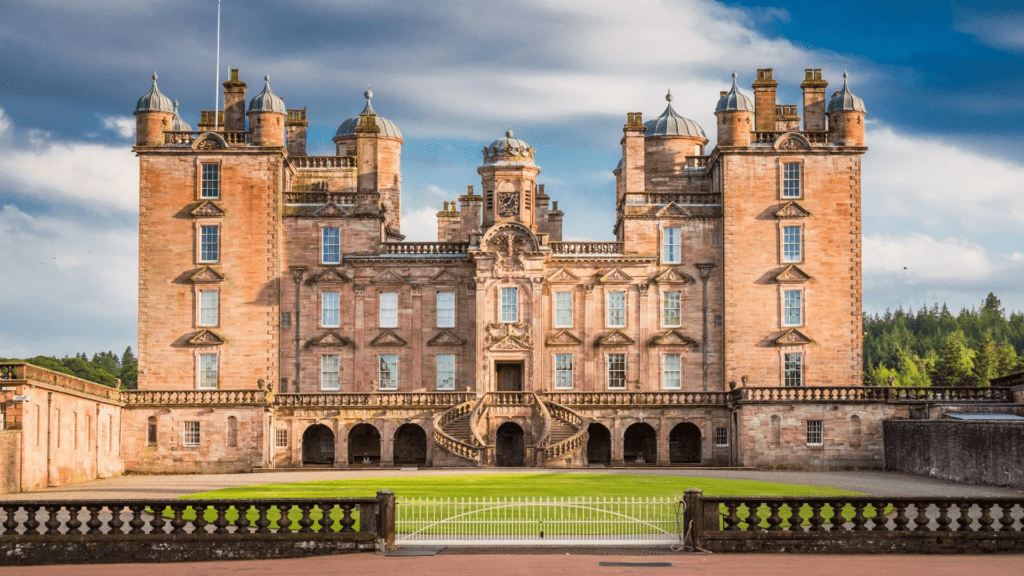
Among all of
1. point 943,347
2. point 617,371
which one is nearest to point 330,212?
point 617,371

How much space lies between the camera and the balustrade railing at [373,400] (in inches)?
2527

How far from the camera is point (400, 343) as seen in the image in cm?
6894

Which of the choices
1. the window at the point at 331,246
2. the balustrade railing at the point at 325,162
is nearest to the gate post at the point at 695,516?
the window at the point at 331,246

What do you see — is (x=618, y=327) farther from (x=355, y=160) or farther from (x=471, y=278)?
(x=355, y=160)

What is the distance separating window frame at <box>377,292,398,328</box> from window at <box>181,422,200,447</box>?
1107 cm

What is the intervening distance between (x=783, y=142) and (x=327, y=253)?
23.8 m

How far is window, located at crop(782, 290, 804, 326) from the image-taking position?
2648 inches

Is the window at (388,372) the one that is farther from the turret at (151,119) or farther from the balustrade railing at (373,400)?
the turret at (151,119)

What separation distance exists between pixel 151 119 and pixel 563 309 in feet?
75.5

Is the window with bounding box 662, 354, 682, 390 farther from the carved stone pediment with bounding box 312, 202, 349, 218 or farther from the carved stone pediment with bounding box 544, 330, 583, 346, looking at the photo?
the carved stone pediment with bounding box 312, 202, 349, 218

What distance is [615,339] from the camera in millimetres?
68562

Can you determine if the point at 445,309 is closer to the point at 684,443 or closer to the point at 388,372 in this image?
the point at 388,372

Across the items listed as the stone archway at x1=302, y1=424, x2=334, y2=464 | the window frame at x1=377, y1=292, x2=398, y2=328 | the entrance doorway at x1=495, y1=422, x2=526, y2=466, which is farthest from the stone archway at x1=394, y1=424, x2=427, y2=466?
the window frame at x1=377, y1=292, x2=398, y2=328

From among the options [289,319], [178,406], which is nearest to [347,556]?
[178,406]
